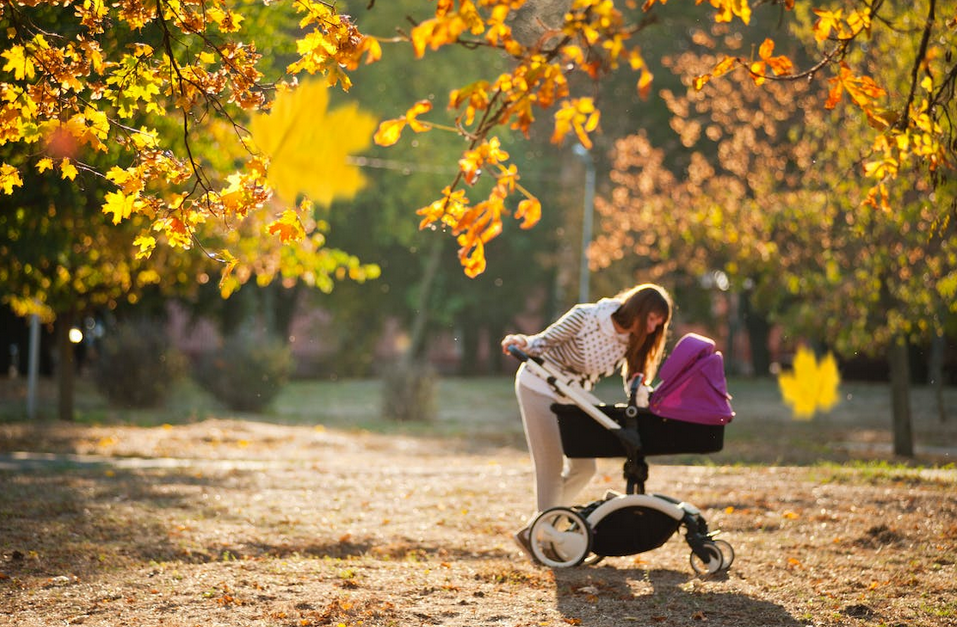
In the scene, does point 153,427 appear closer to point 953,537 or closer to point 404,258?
point 953,537

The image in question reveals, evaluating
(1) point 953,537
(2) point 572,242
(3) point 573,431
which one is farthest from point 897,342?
(2) point 572,242

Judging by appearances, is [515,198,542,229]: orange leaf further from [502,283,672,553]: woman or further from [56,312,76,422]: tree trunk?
[56,312,76,422]: tree trunk

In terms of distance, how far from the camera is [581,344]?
709 cm

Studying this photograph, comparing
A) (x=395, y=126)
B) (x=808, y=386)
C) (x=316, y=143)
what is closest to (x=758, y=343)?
(x=808, y=386)

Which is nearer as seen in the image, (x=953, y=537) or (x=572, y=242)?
(x=953, y=537)

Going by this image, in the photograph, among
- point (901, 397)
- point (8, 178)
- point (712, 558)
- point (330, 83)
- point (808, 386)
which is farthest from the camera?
point (808, 386)

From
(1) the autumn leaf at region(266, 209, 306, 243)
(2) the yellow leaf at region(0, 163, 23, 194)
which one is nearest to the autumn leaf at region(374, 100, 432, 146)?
(1) the autumn leaf at region(266, 209, 306, 243)

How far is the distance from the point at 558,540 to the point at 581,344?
110cm

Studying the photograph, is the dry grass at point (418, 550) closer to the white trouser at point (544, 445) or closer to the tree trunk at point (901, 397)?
the white trouser at point (544, 445)

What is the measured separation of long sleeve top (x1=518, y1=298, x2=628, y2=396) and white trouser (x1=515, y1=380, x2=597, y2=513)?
92 mm

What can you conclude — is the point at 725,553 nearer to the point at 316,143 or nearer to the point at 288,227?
the point at 288,227

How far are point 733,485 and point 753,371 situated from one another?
106 ft

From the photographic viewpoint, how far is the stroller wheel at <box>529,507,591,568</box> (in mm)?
6902

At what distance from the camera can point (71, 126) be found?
5305 mm
